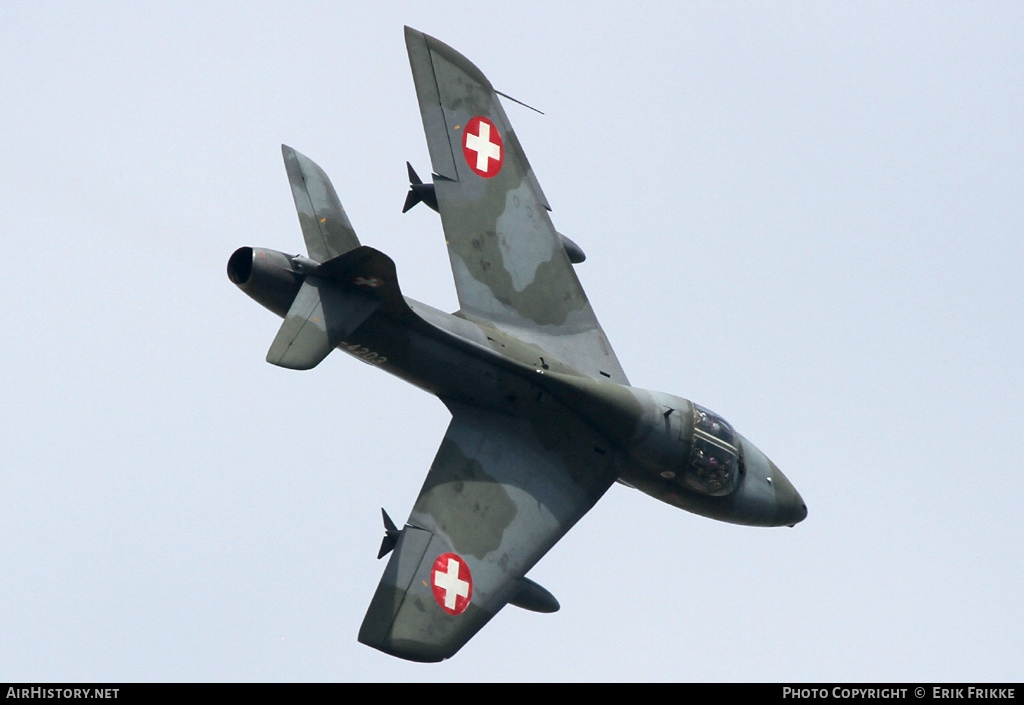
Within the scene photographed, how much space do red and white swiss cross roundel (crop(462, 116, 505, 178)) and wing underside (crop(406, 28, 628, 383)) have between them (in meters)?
0.03

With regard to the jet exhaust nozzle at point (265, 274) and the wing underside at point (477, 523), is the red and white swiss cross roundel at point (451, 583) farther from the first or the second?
the jet exhaust nozzle at point (265, 274)

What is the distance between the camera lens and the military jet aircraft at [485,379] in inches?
1321

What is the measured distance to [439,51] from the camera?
40031mm

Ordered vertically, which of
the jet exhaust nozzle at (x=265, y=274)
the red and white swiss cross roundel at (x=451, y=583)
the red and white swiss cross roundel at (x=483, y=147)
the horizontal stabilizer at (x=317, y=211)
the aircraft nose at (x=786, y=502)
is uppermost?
the red and white swiss cross roundel at (x=483, y=147)

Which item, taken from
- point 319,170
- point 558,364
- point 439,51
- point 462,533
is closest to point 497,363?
point 558,364

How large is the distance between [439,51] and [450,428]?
1043cm

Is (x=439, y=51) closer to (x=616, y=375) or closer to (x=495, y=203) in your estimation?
(x=495, y=203)

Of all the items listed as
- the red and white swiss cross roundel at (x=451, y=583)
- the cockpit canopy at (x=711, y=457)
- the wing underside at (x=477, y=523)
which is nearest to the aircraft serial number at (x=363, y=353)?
the wing underside at (x=477, y=523)

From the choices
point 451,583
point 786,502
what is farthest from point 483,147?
point 786,502

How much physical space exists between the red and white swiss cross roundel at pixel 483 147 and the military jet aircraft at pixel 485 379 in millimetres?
46

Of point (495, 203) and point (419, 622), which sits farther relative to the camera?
point (495, 203)

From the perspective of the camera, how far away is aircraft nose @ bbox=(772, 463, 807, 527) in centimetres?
3931

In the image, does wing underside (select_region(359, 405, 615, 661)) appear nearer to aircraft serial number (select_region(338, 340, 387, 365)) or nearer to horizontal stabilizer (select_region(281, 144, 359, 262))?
aircraft serial number (select_region(338, 340, 387, 365))

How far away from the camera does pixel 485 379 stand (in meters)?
35.7
